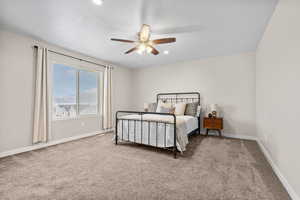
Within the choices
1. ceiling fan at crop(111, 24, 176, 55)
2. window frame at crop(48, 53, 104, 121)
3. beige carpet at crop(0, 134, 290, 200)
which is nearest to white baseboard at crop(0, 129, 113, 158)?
beige carpet at crop(0, 134, 290, 200)

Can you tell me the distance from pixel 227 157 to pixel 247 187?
89cm

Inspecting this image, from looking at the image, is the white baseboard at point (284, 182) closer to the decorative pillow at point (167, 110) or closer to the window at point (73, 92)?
the decorative pillow at point (167, 110)

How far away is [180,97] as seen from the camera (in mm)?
4633

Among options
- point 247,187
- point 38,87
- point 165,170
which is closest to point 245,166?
point 247,187

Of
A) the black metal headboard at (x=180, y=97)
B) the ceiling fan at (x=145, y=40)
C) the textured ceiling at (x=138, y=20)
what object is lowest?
the black metal headboard at (x=180, y=97)

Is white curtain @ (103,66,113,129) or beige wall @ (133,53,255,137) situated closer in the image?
beige wall @ (133,53,255,137)

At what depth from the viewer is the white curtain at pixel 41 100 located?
9.23ft

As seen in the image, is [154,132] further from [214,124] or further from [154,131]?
[214,124]

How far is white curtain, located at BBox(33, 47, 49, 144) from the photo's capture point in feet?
9.23

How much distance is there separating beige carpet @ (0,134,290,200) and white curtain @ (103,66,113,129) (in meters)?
1.61

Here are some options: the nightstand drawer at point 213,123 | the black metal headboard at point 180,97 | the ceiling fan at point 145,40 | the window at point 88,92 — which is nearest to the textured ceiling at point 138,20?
the ceiling fan at point 145,40

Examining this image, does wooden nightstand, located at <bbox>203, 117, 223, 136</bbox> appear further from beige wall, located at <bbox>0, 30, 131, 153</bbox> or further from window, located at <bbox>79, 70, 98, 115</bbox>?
beige wall, located at <bbox>0, 30, 131, 153</bbox>

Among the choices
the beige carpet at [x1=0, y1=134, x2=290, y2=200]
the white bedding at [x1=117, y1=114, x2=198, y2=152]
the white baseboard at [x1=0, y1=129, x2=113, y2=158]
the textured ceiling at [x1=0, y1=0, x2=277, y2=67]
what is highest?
the textured ceiling at [x1=0, y1=0, x2=277, y2=67]

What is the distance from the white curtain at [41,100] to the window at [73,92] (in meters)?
0.33
